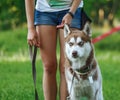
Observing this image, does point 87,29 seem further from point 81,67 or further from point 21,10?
point 21,10

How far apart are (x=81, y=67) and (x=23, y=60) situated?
30.4 ft

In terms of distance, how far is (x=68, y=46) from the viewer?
6.88 meters

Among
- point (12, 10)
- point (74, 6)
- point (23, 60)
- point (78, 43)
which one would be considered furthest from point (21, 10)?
point (78, 43)

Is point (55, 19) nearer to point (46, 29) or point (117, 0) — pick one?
point (46, 29)

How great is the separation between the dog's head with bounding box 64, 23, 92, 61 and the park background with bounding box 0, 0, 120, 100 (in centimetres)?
262

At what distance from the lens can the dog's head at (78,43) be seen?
6.76 m

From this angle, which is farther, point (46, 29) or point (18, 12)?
point (18, 12)

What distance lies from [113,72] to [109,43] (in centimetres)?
1260

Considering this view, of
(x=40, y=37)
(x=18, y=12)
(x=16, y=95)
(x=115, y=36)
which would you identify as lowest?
(x=115, y=36)

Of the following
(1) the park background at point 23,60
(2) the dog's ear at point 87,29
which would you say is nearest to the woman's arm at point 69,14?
(2) the dog's ear at point 87,29

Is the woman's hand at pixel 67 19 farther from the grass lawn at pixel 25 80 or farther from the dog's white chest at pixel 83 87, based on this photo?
the grass lawn at pixel 25 80

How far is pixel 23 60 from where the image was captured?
639 inches

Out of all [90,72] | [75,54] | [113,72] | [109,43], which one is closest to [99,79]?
[90,72]

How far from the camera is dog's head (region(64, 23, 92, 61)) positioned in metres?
6.76
